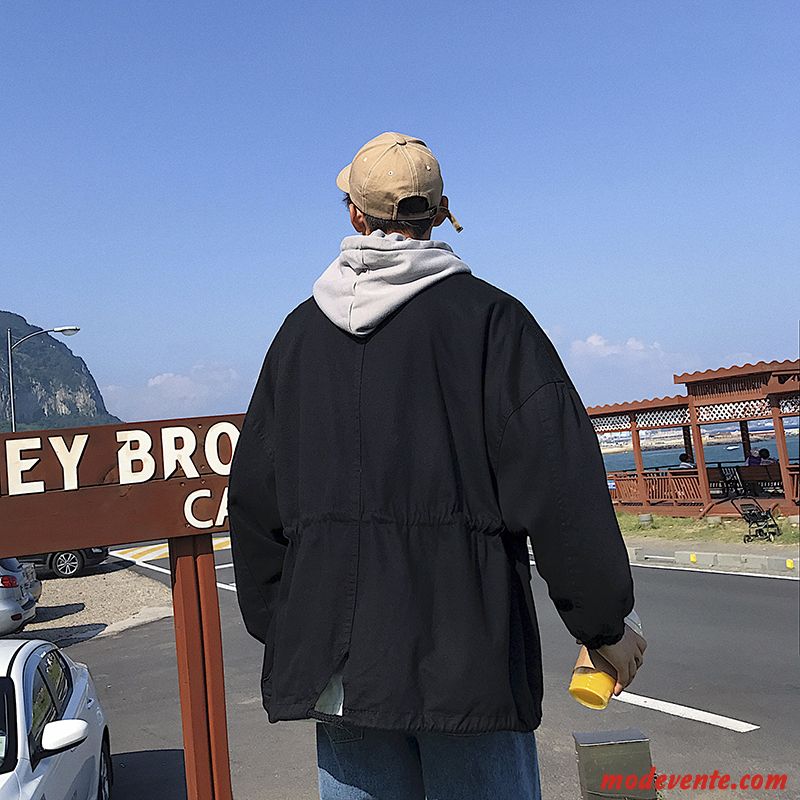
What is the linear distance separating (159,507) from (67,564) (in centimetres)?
1740

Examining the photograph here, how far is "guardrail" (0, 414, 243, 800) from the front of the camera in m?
3.61

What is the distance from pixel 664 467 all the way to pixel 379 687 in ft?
89.7

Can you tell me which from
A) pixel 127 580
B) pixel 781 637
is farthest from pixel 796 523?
pixel 127 580

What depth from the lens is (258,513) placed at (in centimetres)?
197

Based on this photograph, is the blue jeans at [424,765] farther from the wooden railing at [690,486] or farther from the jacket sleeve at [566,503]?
the wooden railing at [690,486]

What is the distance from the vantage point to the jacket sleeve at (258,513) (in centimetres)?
196

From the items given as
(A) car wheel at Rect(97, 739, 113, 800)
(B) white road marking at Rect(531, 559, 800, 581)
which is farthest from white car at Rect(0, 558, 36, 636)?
(A) car wheel at Rect(97, 739, 113, 800)

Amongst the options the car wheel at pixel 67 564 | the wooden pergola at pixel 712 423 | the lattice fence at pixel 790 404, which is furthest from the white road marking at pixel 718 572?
the car wheel at pixel 67 564

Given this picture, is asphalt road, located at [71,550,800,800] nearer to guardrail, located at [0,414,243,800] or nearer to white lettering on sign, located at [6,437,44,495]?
guardrail, located at [0,414,243,800]

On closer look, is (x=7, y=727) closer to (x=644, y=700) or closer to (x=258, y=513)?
(x=258, y=513)

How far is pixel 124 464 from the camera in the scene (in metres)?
3.75

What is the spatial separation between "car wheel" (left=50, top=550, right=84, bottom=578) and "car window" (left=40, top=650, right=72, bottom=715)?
14.6 meters

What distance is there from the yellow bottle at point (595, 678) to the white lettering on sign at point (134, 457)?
2.46 m

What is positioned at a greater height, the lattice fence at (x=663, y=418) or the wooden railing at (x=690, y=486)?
the lattice fence at (x=663, y=418)
